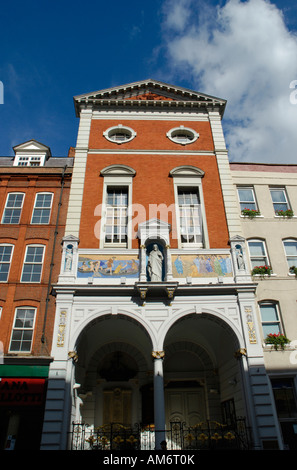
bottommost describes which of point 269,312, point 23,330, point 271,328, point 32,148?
point 271,328

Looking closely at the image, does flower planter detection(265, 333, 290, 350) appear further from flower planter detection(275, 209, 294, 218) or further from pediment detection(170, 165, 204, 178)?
pediment detection(170, 165, 204, 178)

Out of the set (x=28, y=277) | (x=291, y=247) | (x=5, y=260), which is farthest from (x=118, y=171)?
(x=291, y=247)

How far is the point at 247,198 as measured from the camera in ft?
64.4

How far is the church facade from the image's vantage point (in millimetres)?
14094

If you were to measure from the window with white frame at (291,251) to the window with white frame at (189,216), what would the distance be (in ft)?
15.1

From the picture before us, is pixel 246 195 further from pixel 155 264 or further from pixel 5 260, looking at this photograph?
pixel 5 260

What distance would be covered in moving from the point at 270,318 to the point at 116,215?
8935 mm

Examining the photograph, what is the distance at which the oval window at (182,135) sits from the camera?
2059cm

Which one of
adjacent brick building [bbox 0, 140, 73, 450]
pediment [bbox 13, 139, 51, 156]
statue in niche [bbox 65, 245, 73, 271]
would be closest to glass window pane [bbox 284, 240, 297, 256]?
statue in niche [bbox 65, 245, 73, 271]

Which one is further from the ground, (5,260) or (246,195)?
(246,195)

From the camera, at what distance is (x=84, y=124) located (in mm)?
20906

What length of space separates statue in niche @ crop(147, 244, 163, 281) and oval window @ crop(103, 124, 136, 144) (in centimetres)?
770
